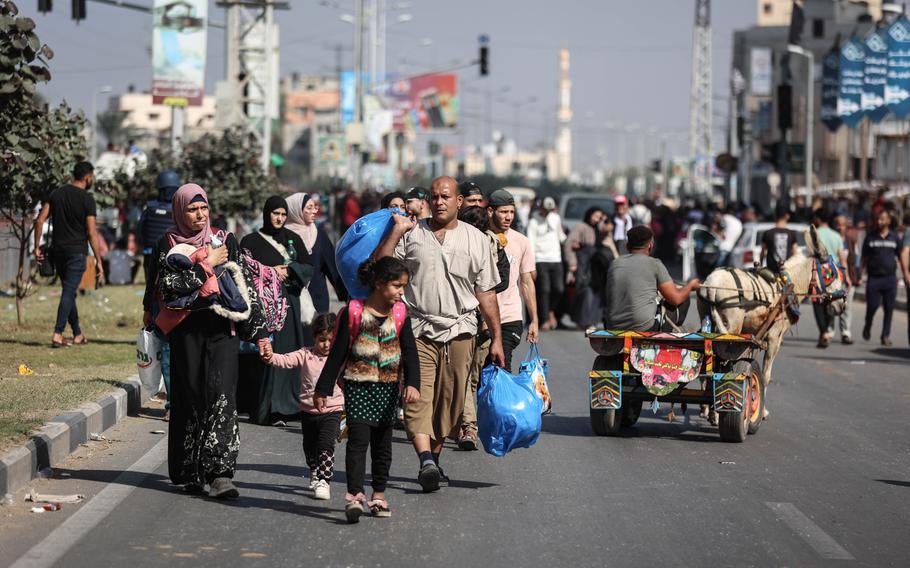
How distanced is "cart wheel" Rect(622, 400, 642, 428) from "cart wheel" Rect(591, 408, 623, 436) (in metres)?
0.34

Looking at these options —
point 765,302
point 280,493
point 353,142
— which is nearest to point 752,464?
point 765,302

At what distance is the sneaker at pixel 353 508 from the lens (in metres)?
7.64

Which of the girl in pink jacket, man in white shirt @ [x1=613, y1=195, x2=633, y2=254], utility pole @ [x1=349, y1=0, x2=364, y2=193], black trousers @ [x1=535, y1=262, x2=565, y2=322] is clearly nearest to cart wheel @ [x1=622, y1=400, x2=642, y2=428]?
the girl in pink jacket

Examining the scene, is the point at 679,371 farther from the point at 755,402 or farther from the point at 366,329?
the point at 366,329

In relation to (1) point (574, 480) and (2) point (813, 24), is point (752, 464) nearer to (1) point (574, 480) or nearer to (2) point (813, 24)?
(1) point (574, 480)

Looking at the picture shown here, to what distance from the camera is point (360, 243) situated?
8.58m

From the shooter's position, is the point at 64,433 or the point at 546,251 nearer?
the point at 64,433

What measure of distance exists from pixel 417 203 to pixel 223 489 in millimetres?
2721

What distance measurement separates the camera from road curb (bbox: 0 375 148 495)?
8.66 m

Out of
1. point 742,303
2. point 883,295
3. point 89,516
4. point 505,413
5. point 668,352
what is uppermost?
point 742,303

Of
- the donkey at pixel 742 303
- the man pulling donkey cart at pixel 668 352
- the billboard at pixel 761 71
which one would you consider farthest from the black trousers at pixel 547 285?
the billboard at pixel 761 71

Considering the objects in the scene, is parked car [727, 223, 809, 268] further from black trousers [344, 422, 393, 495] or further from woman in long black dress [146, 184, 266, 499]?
black trousers [344, 422, 393, 495]

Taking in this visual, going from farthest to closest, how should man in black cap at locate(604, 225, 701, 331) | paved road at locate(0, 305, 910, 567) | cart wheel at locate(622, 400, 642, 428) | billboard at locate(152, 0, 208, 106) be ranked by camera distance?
1. billboard at locate(152, 0, 208, 106)
2. cart wheel at locate(622, 400, 642, 428)
3. man in black cap at locate(604, 225, 701, 331)
4. paved road at locate(0, 305, 910, 567)

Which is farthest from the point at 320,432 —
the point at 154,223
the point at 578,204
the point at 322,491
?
the point at 578,204
